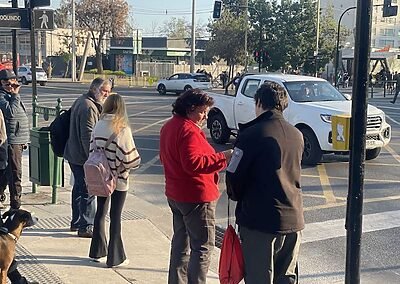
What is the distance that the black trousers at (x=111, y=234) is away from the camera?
564 centimetres

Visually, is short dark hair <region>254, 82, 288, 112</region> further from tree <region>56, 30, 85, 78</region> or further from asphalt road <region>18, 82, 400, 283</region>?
tree <region>56, 30, 85, 78</region>

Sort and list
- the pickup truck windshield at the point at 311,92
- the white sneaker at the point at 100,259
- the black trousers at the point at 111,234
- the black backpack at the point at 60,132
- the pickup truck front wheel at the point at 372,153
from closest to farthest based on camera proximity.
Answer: the black trousers at the point at 111,234
the white sneaker at the point at 100,259
the black backpack at the point at 60,132
the pickup truck front wheel at the point at 372,153
the pickup truck windshield at the point at 311,92

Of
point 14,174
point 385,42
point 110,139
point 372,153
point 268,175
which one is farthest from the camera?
point 385,42

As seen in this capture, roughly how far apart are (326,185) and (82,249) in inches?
202

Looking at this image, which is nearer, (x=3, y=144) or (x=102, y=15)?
(x=3, y=144)

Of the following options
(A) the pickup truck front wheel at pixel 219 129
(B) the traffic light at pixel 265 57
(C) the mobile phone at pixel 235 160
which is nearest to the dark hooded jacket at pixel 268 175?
(C) the mobile phone at pixel 235 160

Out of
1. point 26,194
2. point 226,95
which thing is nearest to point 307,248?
point 26,194

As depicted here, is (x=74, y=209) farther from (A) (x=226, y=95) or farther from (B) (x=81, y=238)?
(A) (x=226, y=95)

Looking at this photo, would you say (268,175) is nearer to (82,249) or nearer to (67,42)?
(82,249)

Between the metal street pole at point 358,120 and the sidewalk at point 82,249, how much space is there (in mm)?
1929

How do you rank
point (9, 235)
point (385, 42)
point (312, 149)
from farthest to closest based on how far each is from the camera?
1. point (385, 42)
2. point (312, 149)
3. point (9, 235)

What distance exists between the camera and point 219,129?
1496cm

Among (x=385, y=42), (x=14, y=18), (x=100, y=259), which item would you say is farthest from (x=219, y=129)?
(x=385, y=42)

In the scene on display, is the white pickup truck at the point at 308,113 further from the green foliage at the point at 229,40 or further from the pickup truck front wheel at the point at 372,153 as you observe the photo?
the green foliage at the point at 229,40
